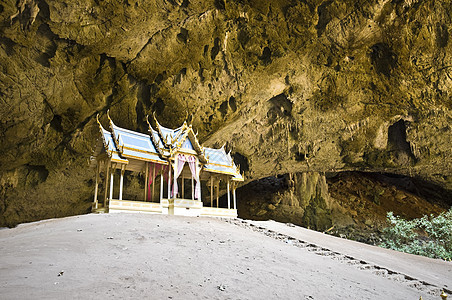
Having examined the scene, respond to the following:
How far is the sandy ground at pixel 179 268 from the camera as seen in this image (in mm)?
4484

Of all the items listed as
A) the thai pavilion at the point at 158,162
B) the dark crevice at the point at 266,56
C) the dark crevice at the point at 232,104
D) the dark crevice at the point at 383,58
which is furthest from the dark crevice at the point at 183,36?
the dark crevice at the point at 383,58

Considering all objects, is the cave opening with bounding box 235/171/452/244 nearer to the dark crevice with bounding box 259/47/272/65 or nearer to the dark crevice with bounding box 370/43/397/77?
the dark crevice with bounding box 370/43/397/77

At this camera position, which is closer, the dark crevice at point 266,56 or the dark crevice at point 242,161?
the dark crevice at point 266,56

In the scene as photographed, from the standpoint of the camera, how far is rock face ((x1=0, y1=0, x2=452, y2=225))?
14430mm

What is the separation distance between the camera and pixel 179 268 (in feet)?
18.9

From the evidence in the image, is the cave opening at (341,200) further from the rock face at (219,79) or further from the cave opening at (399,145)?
the cave opening at (399,145)

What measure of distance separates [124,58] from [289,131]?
11424 mm

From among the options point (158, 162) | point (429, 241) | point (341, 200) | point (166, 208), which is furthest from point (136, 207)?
point (341, 200)

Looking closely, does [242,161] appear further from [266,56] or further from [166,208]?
[166,208]

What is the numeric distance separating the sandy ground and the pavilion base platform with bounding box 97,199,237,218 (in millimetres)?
2163

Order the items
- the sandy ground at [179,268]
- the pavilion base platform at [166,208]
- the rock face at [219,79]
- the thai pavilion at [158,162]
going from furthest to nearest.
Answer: the rock face at [219,79], the thai pavilion at [158,162], the pavilion base platform at [166,208], the sandy ground at [179,268]

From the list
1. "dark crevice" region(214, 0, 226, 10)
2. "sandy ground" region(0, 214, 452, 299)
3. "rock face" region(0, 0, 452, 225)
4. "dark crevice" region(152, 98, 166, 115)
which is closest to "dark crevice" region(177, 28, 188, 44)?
"rock face" region(0, 0, 452, 225)

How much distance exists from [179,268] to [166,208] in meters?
8.23

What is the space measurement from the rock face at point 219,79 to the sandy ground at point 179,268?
8.40 meters
